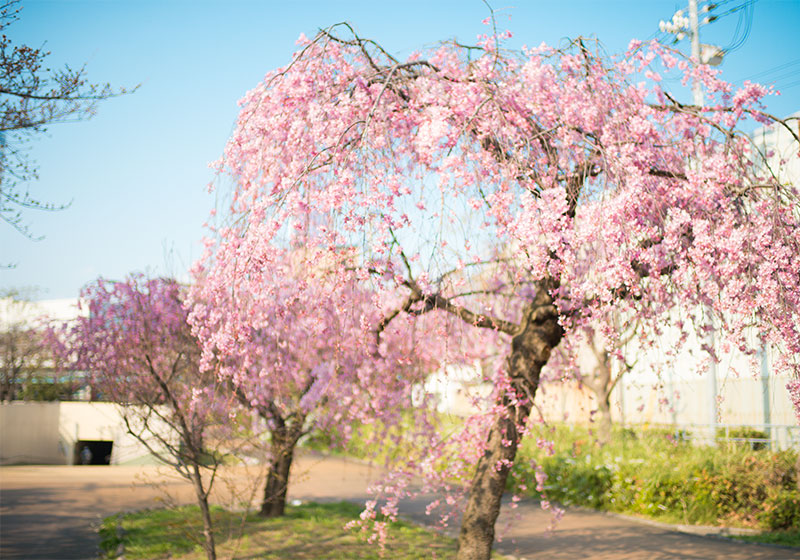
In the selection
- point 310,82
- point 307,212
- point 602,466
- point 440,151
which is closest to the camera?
point 307,212

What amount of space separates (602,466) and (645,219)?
8235mm

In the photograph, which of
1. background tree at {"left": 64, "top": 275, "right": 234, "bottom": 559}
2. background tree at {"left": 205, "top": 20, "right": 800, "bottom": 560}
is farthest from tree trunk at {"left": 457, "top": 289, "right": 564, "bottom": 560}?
background tree at {"left": 64, "top": 275, "right": 234, "bottom": 559}

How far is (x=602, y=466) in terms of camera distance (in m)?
12.5

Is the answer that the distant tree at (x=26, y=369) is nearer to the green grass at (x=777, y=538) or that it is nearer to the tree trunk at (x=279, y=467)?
the tree trunk at (x=279, y=467)

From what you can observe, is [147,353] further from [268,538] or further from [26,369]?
[26,369]

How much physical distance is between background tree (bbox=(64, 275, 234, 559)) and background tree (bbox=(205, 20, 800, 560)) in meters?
3.00

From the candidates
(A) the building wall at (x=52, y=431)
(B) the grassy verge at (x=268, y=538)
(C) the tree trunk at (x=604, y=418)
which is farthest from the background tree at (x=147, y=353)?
(A) the building wall at (x=52, y=431)

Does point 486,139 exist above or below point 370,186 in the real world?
above

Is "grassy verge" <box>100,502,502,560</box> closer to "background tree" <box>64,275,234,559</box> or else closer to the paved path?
the paved path

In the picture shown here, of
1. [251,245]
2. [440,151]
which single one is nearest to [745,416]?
[440,151]

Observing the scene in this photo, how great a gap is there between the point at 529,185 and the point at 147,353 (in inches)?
191

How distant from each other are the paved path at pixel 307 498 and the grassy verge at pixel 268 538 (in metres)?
0.49

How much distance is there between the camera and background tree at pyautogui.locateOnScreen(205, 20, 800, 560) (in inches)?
201

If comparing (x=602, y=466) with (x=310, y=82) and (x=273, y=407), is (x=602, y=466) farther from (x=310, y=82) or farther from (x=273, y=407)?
(x=310, y=82)
